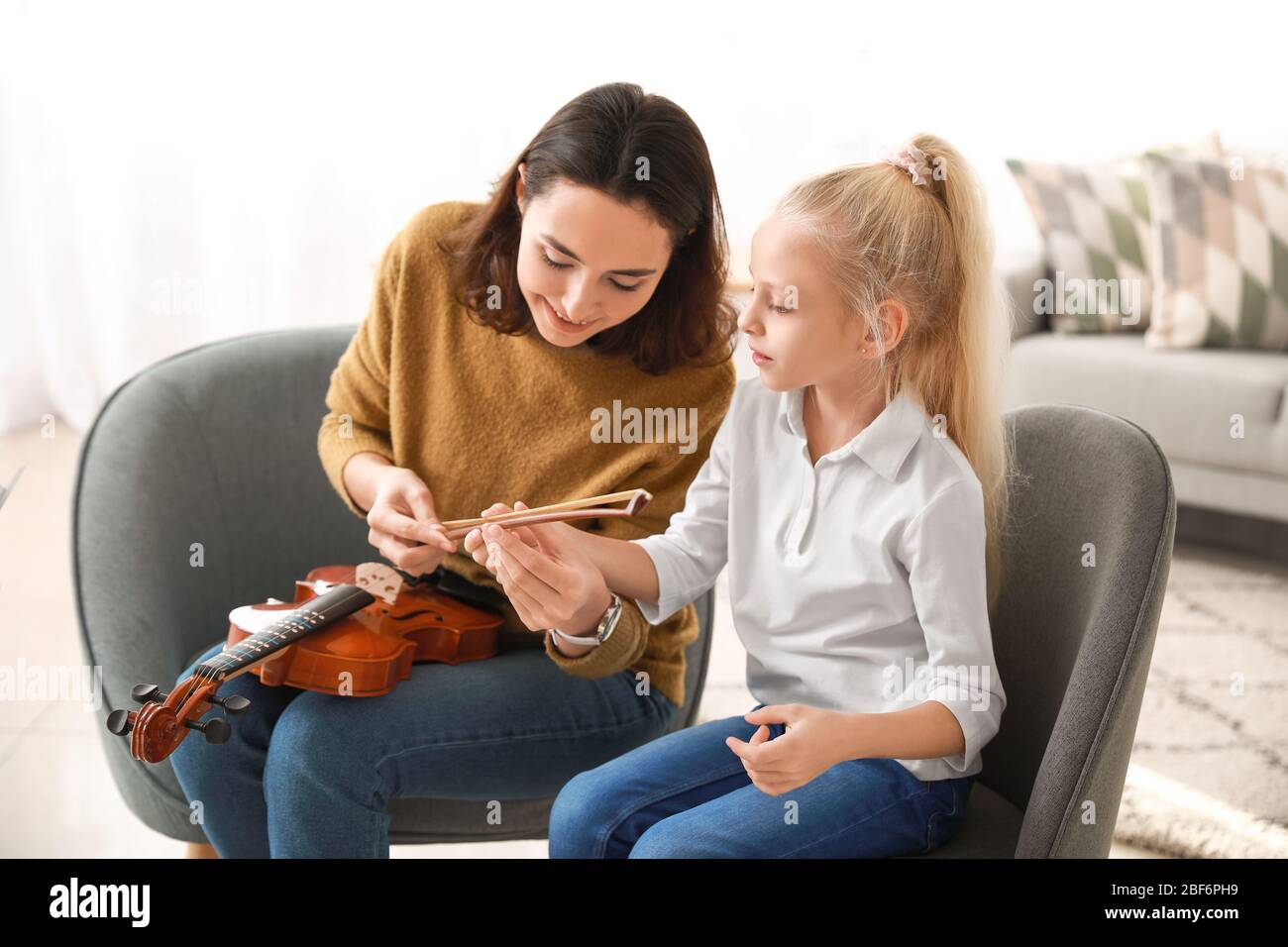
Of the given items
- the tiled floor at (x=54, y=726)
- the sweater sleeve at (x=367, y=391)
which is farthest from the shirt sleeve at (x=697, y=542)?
the tiled floor at (x=54, y=726)

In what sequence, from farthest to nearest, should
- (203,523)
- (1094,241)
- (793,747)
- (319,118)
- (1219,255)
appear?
(319,118) < (1094,241) < (1219,255) < (203,523) < (793,747)

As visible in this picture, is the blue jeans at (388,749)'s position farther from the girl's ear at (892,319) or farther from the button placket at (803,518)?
the girl's ear at (892,319)

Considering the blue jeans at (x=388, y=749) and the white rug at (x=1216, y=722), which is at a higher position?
the blue jeans at (x=388, y=749)

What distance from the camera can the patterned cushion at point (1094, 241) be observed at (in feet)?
10.8

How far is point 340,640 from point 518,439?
0.32m

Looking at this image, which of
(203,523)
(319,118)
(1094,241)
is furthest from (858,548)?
(319,118)

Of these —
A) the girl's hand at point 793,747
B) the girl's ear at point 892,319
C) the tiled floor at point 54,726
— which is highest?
the girl's ear at point 892,319

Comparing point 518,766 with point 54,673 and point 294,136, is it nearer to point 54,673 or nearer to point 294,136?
point 54,673

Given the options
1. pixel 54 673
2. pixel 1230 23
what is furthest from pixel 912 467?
pixel 1230 23

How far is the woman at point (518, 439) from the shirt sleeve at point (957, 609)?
1.03ft

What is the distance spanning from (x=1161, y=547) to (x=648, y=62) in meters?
2.75

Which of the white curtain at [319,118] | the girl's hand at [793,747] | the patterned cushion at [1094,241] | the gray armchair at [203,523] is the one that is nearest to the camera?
the girl's hand at [793,747]

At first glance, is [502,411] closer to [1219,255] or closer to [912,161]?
[912,161]

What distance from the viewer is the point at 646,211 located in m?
1.31
